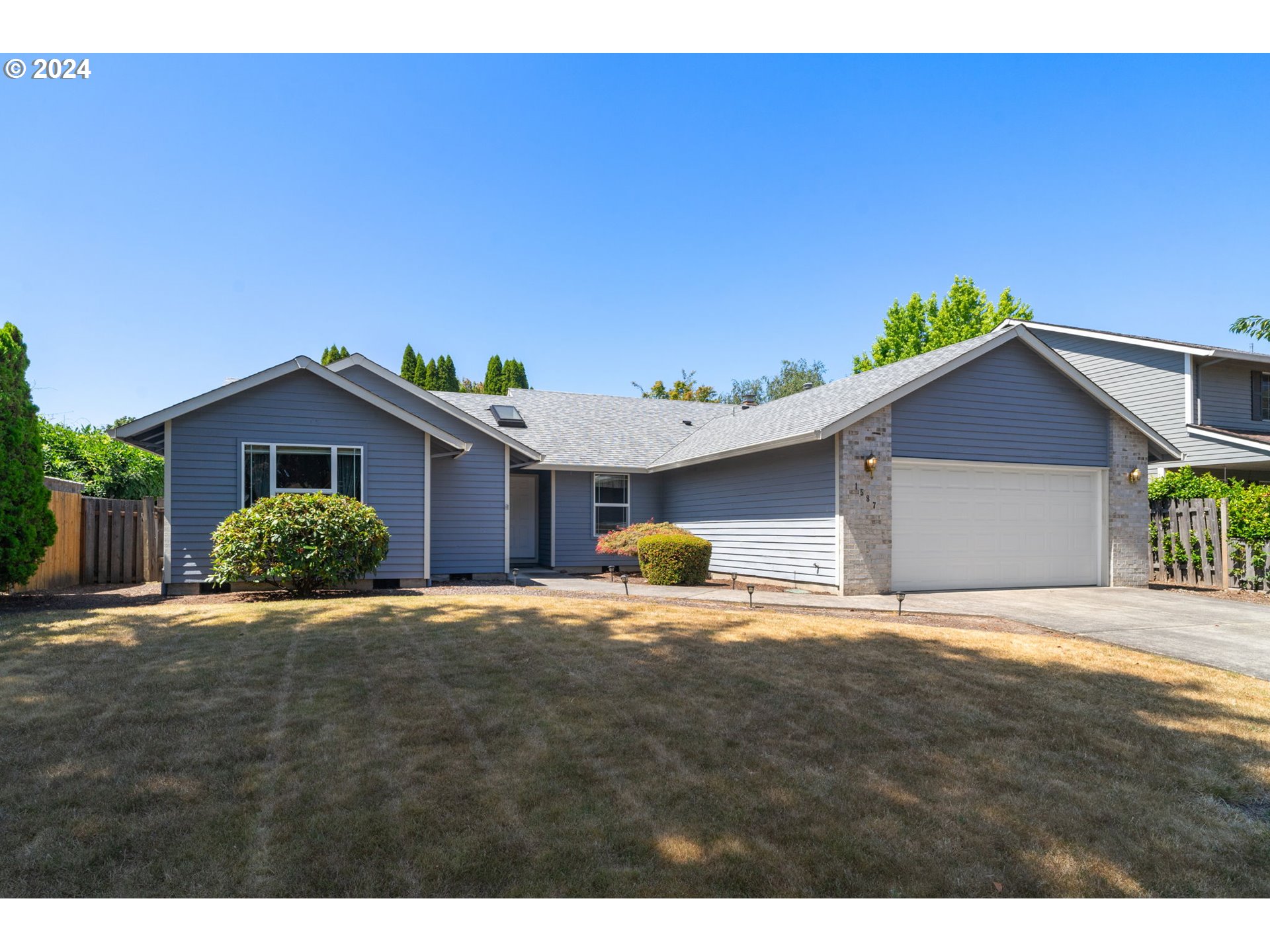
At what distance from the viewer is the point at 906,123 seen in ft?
43.4

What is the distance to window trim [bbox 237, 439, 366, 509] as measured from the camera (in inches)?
457

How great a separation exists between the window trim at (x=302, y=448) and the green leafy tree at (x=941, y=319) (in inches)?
1228

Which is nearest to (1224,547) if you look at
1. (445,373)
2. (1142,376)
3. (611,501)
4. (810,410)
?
(810,410)

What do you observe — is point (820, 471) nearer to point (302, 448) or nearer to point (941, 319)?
point (302, 448)

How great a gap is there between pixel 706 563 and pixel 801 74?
861 centimetres

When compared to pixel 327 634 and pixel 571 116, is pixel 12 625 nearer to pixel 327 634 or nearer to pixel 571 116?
pixel 327 634

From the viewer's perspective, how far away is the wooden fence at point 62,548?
12.0 meters

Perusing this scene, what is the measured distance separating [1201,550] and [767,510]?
8.33 metres

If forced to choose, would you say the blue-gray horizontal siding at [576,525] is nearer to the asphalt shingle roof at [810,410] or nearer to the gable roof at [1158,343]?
the asphalt shingle roof at [810,410]

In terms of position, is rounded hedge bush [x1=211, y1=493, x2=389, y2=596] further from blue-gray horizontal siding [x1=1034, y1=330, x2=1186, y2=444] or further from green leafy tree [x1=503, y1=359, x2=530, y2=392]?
green leafy tree [x1=503, y1=359, x2=530, y2=392]

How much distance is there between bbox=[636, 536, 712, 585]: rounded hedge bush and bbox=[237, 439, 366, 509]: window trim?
18.4 ft

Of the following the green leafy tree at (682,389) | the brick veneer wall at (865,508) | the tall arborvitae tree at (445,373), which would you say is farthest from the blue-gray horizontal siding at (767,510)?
the green leafy tree at (682,389)

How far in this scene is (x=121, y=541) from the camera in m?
14.0

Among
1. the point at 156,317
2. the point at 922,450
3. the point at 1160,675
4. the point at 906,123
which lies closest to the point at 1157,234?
the point at 906,123
